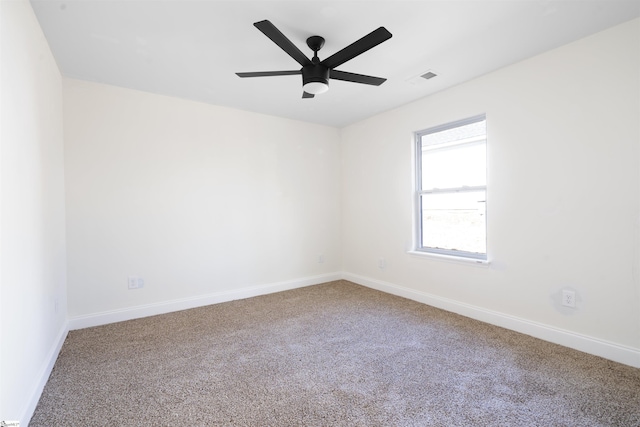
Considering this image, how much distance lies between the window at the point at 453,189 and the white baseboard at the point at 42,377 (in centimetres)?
347

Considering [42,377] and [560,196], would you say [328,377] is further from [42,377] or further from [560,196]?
[560,196]

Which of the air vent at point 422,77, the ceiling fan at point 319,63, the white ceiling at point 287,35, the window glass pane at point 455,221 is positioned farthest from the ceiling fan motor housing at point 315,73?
the window glass pane at point 455,221

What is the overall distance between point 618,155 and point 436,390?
81.0 inches

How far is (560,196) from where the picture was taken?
242cm

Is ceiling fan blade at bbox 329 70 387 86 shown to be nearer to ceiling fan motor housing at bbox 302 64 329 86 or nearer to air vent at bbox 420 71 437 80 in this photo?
ceiling fan motor housing at bbox 302 64 329 86

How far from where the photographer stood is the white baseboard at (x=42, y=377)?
1.55 m

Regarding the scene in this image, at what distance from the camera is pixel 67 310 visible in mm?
2779

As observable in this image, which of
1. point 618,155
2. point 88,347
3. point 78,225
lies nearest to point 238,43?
point 78,225

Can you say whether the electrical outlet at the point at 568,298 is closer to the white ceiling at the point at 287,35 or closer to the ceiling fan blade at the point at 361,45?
the white ceiling at the point at 287,35

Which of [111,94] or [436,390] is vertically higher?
[111,94]

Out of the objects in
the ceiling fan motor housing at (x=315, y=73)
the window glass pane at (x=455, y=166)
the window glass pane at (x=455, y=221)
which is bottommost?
the window glass pane at (x=455, y=221)

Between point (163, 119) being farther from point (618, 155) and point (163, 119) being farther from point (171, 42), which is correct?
point (618, 155)

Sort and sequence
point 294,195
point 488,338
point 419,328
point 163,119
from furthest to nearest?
1. point 294,195
2. point 163,119
3. point 419,328
4. point 488,338

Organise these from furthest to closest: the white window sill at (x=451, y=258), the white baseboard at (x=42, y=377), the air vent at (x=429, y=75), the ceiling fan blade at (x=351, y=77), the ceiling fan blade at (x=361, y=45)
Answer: the white window sill at (x=451, y=258) → the air vent at (x=429, y=75) → the ceiling fan blade at (x=351, y=77) → the ceiling fan blade at (x=361, y=45) → the white baseboard at (x=42, y=377)
